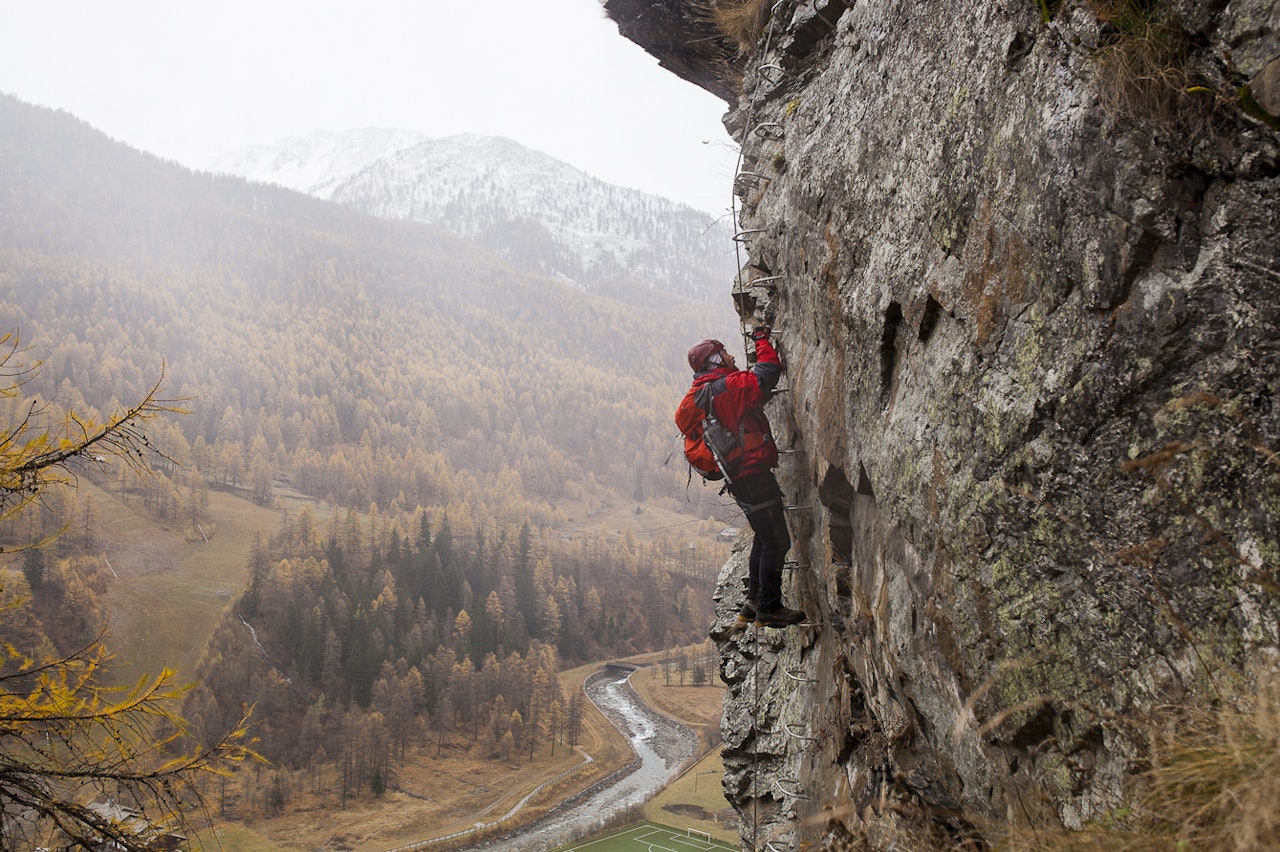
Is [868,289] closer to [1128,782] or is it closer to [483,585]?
[1128,782]

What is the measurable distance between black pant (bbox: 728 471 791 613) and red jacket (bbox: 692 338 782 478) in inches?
6.0

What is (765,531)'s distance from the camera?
7.73 meters

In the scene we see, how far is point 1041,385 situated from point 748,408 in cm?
353

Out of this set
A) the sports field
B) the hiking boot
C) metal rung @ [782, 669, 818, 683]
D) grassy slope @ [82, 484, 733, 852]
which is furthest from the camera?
grassy slope @ [82, 484, 733, 852]

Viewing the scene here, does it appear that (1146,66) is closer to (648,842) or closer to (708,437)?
(708,437)

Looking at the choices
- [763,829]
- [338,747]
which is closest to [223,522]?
[338,747]

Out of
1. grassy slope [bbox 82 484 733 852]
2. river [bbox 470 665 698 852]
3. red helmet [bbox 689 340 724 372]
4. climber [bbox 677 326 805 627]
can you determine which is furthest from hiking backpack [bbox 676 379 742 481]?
river [bbox 470 665 698 852]

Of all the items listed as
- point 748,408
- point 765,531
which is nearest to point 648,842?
point 765,531

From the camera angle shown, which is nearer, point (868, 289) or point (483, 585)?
point (868, 289)

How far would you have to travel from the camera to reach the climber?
7402mm

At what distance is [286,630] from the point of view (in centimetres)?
9912

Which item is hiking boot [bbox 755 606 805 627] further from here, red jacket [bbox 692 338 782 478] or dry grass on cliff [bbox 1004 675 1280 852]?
dry grass on cliff [bbox 1004 675 1280 852]

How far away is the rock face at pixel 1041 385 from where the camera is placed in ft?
10.5

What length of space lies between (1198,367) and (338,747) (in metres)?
94.9
